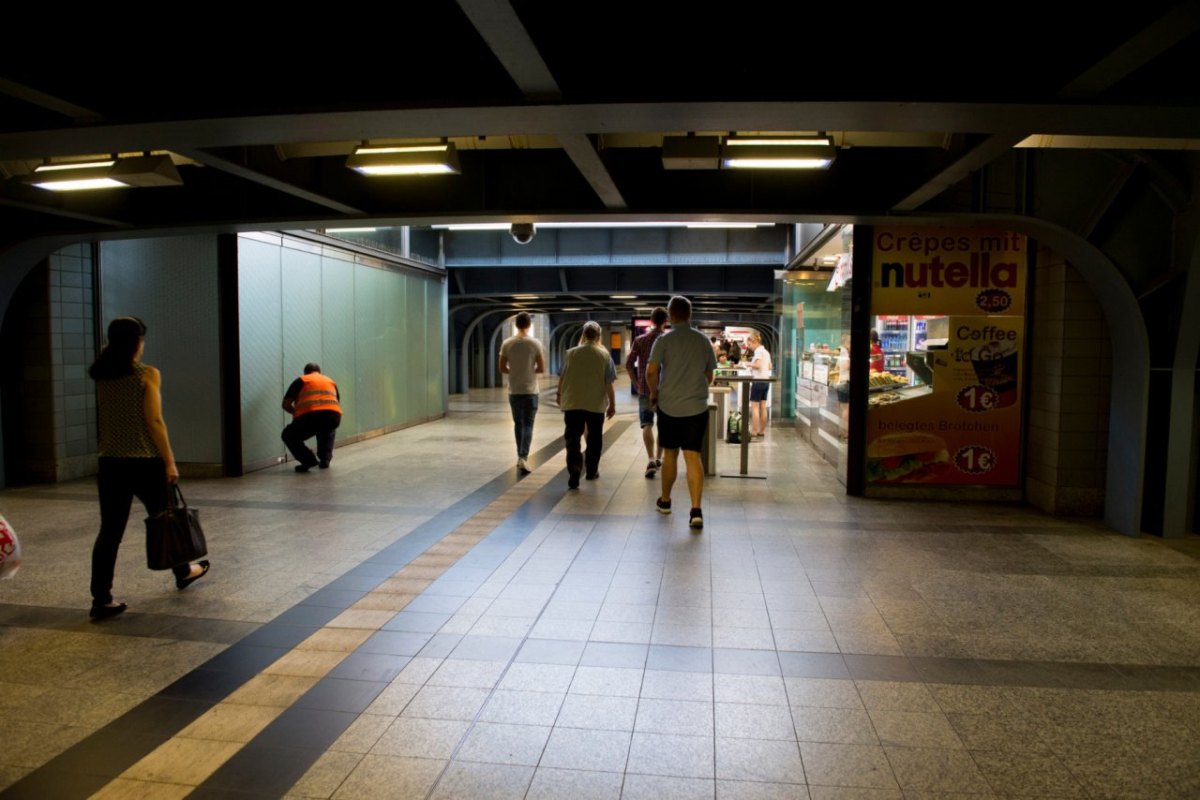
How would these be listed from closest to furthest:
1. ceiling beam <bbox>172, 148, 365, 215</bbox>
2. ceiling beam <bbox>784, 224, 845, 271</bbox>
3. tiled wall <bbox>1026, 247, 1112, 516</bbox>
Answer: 1. ceiling beam <bbox>172, 148, 365, 215</bbox>
2. tiled wall <bbox>1026, 247, 1112, 516</bbox>
3. ceiling beam <bbox>784, 224, 845, 271</bbox>

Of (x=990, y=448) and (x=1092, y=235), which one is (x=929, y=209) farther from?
(x=990, y=448)

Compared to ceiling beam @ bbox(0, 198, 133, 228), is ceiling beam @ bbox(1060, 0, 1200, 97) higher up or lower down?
higher up

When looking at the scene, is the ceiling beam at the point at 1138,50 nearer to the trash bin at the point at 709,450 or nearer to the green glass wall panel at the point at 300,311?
the trash bin at the point at 709,450

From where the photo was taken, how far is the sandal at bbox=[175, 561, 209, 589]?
4898 millimetres

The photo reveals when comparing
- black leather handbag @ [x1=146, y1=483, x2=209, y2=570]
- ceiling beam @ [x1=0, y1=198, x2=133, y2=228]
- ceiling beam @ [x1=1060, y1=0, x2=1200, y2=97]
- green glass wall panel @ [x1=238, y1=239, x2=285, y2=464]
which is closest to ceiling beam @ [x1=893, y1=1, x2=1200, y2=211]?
ceiling beam @ [x1=1060, y1=0, x2=1200, y2=97]

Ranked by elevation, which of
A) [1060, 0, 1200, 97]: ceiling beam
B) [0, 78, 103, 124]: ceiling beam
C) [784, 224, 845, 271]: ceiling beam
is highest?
[784, 224, 845, 271]: ceiling beam

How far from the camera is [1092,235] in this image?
6.45 meters

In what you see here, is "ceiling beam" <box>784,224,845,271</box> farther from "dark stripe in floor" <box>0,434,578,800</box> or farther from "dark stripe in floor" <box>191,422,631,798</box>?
"dark stripe in floor" <box>0,434,578,800</box>

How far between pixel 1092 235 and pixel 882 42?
3.88 m

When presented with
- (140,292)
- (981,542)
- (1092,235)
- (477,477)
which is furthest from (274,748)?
(140,292)

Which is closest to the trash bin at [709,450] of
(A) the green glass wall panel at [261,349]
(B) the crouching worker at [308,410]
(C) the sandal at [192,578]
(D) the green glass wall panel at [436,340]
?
(B) the crouching worker at [308,410]

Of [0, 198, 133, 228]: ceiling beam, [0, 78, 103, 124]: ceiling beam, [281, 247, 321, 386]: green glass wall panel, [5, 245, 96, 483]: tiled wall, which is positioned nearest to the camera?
[0, 78, 103, 124]: ceiling beam

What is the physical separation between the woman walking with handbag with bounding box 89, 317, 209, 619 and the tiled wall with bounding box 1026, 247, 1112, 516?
7102mm

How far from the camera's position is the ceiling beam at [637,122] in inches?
151
